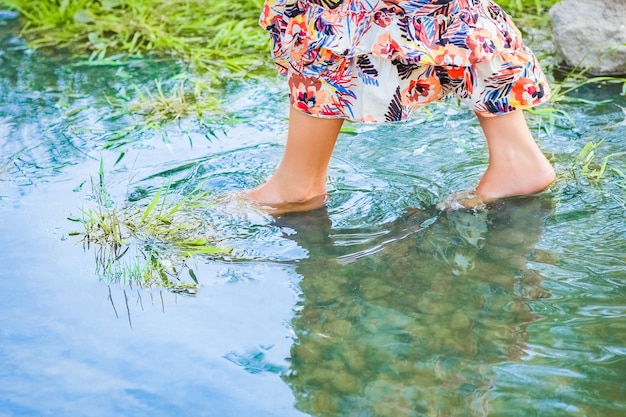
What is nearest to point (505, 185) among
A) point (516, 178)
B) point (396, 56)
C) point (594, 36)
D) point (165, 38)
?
point (516, 178)

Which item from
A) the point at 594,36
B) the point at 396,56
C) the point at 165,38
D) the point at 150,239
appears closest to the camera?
the point at 396,56

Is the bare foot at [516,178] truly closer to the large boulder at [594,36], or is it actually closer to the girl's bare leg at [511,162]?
the girl's bare leg at [511,162]

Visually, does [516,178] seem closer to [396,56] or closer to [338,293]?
[396,56]

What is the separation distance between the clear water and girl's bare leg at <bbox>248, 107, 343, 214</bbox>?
81 millimetres

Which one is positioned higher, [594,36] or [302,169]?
[594,36]

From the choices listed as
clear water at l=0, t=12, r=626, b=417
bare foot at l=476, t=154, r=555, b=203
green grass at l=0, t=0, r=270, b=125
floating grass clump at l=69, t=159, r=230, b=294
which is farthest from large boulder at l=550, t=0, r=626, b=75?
floating grass clump at l=69, t=159, r=230, b=294

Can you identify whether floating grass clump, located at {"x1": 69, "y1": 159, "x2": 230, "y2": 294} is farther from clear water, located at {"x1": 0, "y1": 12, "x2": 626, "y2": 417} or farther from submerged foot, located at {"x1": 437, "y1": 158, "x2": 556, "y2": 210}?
submerged foot, located at {"x1": 437, "y1": 158, "x2": 556, "y2": 210}

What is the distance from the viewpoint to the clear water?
1.81 m

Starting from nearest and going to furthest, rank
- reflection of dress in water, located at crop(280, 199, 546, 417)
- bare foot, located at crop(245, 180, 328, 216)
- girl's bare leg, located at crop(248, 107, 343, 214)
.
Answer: reflection of dress in water, located at crop(280, 199, 546, 417) < girl's bare leg, located at crop(248, 107, 343, 214) < bare foot, located at crop(245, 180, 328, 216)

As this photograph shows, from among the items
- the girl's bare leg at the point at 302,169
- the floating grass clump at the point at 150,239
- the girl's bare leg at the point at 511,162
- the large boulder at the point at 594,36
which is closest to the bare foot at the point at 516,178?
the girl's bare leg at the point at 511,162

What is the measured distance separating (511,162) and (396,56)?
1.64ft

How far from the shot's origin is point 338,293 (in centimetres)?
216

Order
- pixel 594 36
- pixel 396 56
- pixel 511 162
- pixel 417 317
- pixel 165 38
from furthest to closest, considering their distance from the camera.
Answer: pixel 165 38
pixel 594 36
pixel 511 162
pixel 396 56
pixel 417 317

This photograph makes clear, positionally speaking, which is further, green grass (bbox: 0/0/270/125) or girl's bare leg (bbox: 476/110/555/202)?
green grass (bbox: 0/0/270/125)
